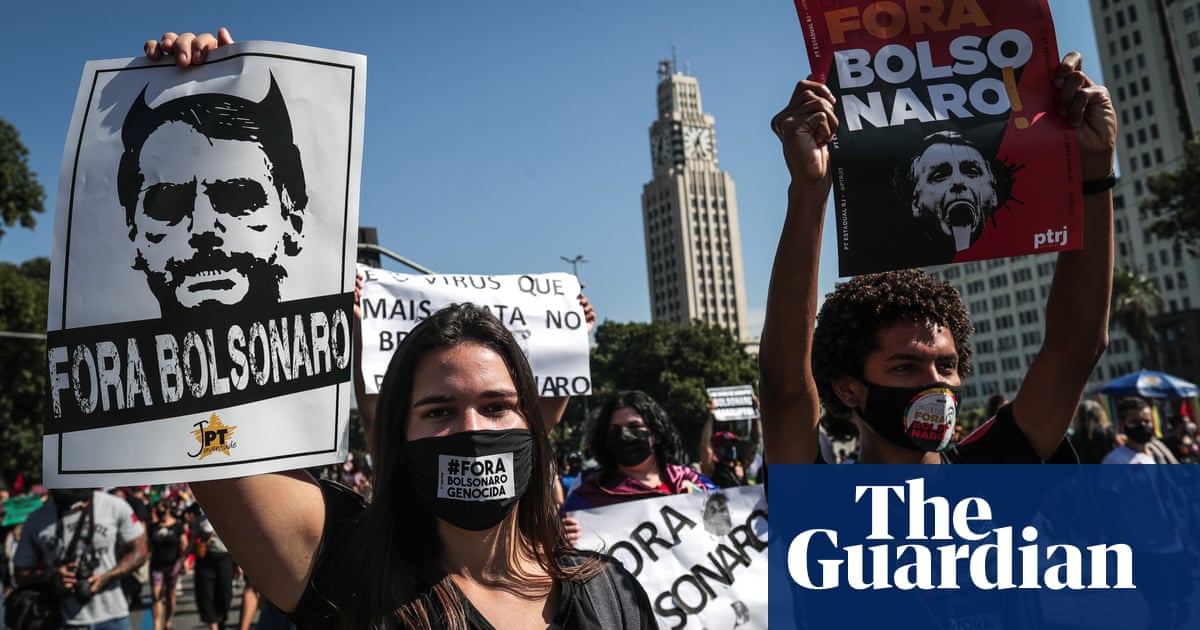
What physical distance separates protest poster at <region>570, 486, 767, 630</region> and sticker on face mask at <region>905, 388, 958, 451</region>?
1.55m

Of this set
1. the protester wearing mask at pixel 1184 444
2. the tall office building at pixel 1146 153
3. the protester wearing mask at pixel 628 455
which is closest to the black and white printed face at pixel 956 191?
the protester wearing mask at pixel 628 455

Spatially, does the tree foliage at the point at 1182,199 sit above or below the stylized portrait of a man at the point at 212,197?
above

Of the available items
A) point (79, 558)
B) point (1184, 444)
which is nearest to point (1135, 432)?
point (1184, 444)

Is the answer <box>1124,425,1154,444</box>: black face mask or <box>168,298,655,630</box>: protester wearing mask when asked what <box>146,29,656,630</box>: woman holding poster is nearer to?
<box>168,298,655,630</box>: protester wearing mask

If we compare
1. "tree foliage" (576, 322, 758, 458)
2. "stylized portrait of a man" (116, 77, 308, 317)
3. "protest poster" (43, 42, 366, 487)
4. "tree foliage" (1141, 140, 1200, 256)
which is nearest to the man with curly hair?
"protest poster" (43, 42, 366, 487)

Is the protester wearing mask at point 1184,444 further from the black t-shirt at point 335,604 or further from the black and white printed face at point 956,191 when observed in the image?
the black t-shirt at point 335,604

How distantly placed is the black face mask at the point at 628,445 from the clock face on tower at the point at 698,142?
13761 cm

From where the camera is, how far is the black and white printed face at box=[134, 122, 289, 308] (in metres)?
1.85

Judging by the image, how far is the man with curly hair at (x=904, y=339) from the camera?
6.88 ft

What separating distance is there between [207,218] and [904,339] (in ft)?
5.75

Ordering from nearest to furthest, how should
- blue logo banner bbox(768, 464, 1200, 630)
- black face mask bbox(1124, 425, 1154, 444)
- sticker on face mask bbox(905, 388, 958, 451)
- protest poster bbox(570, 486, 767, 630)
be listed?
blue logo banner bbox(768, 464, 1200, 630) → sticker on face mask bbox(905, 388, 958, 451) → protest poster bbox(570, 486, 767, 630) → black face mask bbox(1124, 425, 1154, 444)

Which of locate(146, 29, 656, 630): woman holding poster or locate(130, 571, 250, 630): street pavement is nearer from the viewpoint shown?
locate(146, 29, 656, 630): woman holding poster

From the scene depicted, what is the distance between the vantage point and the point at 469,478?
6.64 feet

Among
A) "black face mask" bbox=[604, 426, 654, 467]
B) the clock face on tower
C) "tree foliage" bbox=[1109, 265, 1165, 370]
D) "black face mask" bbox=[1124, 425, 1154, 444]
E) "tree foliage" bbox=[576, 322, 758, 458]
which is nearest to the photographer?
"black face mask" bbox=[604, 426, 654, 467]
